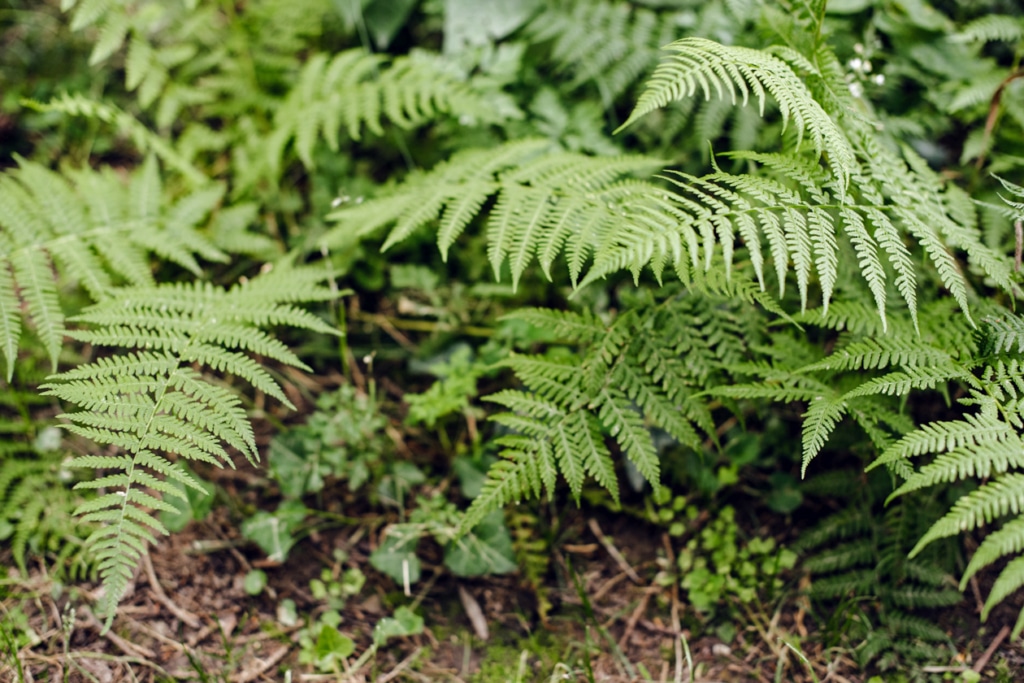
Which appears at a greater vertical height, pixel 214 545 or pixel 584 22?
pixel 584 22

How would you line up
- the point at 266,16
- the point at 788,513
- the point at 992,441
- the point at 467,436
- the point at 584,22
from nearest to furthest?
the point at 992,441
the point at 788,513
the point at 467,436
the point at 584,22
the point at 266,16

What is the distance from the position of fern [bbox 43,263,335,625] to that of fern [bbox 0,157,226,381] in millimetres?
178

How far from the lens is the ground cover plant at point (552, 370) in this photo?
207cm

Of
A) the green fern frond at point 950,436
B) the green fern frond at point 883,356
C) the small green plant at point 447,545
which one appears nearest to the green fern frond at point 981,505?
the green fern frond at point 950,436

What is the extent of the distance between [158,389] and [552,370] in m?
Result: 1.34

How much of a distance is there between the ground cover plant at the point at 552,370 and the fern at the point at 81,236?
0.05ft

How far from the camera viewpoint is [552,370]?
234 cm

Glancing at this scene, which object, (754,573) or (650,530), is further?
(650,530)

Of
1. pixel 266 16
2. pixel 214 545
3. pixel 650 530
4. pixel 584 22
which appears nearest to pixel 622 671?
pixel 650 530

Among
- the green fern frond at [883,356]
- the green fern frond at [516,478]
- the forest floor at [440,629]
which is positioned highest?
the green fern frond at [883,356]

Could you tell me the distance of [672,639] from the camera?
8.05ft

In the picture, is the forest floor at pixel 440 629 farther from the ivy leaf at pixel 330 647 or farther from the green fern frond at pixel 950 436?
the green fern frond at pixel 950 436

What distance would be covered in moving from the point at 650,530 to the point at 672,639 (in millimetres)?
427

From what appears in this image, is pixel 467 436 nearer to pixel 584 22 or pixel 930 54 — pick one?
pixel 584 22
